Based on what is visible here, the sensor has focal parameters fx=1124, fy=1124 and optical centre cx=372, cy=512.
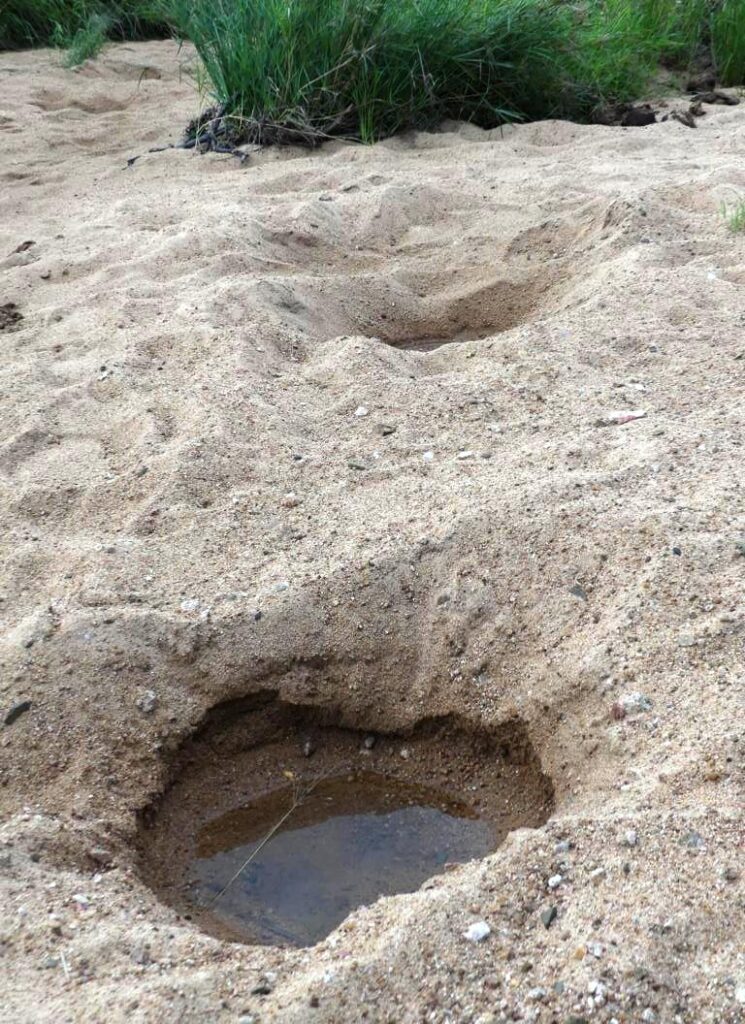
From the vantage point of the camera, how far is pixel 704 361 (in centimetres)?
294

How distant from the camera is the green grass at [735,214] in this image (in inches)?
143

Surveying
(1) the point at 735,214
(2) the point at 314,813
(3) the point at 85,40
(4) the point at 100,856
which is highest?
(3) the point at 85,40

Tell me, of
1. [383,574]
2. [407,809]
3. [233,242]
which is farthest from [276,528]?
[233,242]

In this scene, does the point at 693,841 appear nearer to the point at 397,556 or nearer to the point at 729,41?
the point at 397,556

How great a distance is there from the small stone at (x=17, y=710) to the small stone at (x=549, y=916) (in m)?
1.03

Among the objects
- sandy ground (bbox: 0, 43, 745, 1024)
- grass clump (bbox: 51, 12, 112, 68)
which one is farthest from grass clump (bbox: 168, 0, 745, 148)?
grass clump (bbox: 51, 12, 112, 68)

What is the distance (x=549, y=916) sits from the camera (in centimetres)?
156

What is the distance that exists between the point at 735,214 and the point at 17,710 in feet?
9.32

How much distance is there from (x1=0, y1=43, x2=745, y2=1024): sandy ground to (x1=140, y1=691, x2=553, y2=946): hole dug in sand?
6 cm

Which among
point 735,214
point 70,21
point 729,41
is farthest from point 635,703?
point 70,21

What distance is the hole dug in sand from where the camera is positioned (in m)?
1.90

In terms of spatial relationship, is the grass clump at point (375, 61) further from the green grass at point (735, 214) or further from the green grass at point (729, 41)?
the green grass at point (735, 214)

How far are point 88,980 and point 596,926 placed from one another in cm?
70

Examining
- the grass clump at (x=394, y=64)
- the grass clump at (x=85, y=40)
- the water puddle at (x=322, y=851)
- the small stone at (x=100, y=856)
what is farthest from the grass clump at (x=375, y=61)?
the small stone at (x=100, y=856)
